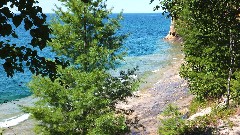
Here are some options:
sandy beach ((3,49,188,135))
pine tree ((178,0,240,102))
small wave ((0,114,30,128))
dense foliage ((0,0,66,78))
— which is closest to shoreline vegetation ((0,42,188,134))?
sandy beach ((3,49,188,135))

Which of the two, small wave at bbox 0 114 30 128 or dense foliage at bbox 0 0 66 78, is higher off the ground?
dense foliage at bbox 0 0 66 78

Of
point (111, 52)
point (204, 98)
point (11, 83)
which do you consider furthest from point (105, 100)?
point (11, 83)

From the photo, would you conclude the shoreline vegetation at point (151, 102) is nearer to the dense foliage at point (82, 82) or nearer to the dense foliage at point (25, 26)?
the dense foliage at point (82, 82)

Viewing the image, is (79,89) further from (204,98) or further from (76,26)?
(204,98)

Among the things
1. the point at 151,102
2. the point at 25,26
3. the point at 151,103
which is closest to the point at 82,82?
the point at 25,26

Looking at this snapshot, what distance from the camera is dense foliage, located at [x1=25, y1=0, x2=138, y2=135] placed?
15422mm

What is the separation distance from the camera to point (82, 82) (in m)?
15.4

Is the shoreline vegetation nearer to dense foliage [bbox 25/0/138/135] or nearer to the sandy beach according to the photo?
the sandy beach

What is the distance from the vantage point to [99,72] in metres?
15.3

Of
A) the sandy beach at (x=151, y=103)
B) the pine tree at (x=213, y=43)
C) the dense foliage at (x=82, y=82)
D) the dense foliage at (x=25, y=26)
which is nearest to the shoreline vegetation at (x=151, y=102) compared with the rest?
the sandy beach at (x=151, y=103)

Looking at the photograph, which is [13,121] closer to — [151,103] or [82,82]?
[151,103]

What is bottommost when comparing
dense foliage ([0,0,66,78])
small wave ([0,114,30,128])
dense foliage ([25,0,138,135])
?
small wave ([0,114,30,128])

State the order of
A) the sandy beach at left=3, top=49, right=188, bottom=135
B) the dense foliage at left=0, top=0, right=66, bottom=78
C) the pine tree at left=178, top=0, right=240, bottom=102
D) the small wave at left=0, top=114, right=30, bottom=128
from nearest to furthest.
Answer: the dense foliage at left=0, top=0, right=66, bottom=78, the pine tree at left=178, top=0, right=240, bottom=102, the sandy beach at left=3, top=49, right=188, bottom=135, the small wave at left=0, top=114, right=30, bottom=128

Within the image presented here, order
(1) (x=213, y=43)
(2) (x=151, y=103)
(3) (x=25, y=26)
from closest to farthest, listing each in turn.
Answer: (3) (x=25, y=26) → (1) (x=213, y=43) → (2) (x=151, y=103)
